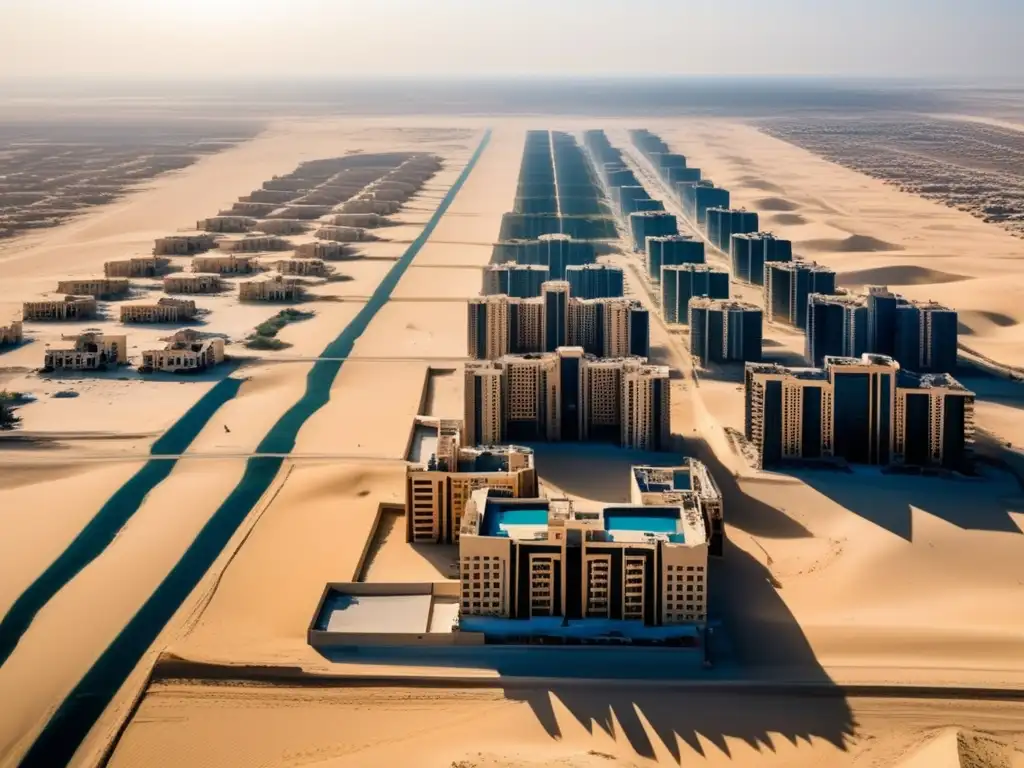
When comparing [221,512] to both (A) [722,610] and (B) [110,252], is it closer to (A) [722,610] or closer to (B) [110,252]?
(A) [722,610]

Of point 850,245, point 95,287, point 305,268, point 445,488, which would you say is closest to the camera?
point 445,488

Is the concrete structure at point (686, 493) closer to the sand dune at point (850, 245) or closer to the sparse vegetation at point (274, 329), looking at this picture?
the sparse vegetation at point (274, 329)

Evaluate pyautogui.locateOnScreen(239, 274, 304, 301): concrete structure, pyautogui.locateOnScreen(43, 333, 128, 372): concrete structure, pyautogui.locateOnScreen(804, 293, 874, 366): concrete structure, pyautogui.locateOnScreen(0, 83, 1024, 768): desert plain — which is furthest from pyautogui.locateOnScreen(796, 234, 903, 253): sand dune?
pyautogui.locateOnScreen(43, 333, 128, 372): concrete structure

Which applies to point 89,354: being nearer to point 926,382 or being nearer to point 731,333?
point 731,333

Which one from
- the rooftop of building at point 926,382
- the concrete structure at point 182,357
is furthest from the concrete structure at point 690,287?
the concrete structure at point 182,357

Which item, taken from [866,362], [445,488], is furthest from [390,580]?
[866,362]

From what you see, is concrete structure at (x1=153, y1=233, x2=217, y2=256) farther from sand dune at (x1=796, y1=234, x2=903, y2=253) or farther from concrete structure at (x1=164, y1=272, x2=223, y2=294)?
sand dune at (x1=796, y1=234, x2=903, y2=253)
